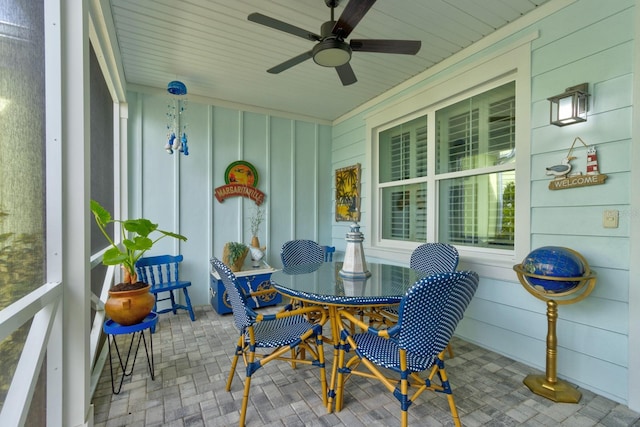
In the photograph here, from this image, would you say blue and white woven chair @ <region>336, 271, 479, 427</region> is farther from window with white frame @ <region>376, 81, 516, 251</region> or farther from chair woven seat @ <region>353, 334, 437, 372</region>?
window with white frame @ <region>376, 81, 516, 251</region>

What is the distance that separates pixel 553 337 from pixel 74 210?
9.86ft

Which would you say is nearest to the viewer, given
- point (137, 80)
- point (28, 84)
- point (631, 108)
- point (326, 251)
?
point (28, 84)

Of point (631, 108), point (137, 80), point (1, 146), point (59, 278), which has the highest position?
point (137, 80)

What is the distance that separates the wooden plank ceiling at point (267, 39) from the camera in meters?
2.25

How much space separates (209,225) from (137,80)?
1897 mm

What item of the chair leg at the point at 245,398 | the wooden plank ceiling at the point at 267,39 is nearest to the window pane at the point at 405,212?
the wooden plank ceiling at the point at 267,39

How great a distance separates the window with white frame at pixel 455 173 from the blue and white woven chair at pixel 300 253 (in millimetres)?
1133

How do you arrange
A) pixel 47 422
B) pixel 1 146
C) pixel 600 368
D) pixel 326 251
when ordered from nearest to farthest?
1. pixel 1 146
2. pixel 47 422
3. pixel 600 368
4. pixel 326 251

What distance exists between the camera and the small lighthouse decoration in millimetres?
1958

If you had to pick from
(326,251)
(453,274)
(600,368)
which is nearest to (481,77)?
(453,274)

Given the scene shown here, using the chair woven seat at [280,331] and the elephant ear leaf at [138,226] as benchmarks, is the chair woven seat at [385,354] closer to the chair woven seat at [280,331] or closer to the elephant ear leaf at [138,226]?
the chair woven seat at [280,331]

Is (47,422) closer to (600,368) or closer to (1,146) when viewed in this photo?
(1,146)

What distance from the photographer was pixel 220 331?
10.0ft

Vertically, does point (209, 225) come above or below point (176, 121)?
below
